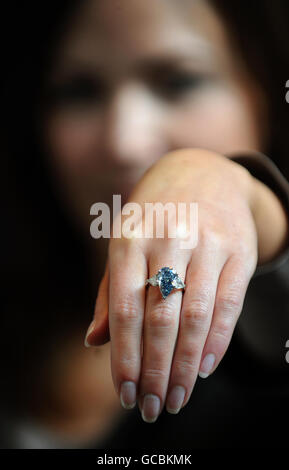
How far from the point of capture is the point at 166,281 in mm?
268

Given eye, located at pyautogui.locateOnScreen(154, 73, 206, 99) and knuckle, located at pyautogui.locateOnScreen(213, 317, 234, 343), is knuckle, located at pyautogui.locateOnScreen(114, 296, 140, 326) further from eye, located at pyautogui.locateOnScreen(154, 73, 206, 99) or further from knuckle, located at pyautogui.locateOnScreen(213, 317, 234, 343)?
eye, located at pyautogui.locateOnScreen(154, 73, 206, 99)

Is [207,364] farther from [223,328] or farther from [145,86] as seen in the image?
[145,86]

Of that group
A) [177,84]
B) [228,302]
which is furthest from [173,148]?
[228,302]

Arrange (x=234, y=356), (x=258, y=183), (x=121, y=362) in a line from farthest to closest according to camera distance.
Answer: (x=234, y=356) < (x=258, y=183) < (x=121, y=362)

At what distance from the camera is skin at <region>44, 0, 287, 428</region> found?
0.29 meters

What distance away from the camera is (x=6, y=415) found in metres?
0.64

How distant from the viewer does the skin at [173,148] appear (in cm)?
29

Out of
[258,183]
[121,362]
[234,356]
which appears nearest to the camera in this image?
[121,362]

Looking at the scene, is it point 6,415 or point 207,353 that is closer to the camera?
point 207,353

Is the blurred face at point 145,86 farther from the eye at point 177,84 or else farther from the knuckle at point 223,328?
the knuckle at point 223,328

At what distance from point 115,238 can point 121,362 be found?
92 mm

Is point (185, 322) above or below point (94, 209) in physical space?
below

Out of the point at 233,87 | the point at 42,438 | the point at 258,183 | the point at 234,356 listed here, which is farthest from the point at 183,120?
the point at 42,438

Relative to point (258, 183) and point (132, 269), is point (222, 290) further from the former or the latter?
point (258, 183)
